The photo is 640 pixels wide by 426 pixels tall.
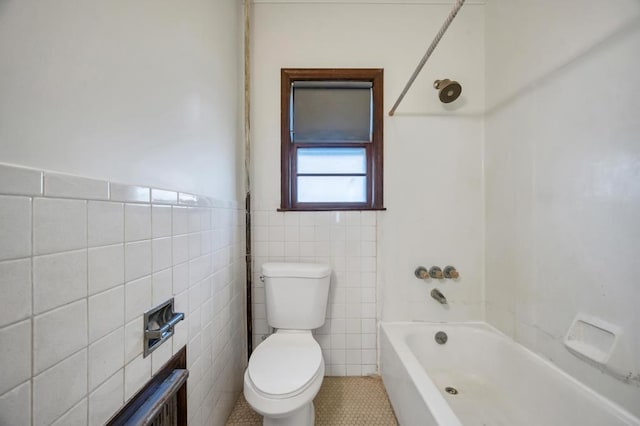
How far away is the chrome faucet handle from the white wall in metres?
1.41

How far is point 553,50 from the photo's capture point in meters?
1.12

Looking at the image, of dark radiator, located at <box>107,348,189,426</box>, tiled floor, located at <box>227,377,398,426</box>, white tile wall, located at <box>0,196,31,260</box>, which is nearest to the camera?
white tile wall, located at <box>0,196,31,260</box>

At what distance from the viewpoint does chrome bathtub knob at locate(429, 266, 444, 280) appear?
156 centimetres

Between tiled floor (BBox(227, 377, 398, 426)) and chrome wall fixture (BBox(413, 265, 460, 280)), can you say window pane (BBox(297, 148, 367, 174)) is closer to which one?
chrome wall fixture (BBox(413, 265, 460, 280))

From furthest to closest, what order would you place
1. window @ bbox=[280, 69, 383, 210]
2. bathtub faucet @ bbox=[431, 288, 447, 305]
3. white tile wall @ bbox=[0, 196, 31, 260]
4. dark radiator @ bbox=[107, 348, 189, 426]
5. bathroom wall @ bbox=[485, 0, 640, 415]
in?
window @ bbox=[280, 69, 383, 210], bathtub faucet @ bbox=[431, 288, 447, 305], bathroom wall @ bbox=[485, 0, 640, 415], dark radiator @ bbox=[107, 348, 189, 426], white tile wall @ bbox=[0, 196, 31, 260]

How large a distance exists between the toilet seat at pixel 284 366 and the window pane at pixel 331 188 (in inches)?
36.0

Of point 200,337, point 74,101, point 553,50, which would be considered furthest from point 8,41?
point 553,50

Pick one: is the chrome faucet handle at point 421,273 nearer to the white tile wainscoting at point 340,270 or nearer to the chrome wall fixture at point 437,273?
the chrome wall fixture at point 437,273

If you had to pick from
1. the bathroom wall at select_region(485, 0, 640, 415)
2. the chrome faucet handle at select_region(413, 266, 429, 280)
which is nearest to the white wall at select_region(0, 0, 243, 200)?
the chrome faucet handle at select_region(413, 266, 429, 280)

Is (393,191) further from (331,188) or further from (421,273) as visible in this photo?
(421,273)

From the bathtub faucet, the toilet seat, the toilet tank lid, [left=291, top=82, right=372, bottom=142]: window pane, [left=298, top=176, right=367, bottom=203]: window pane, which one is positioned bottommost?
the toilet seat

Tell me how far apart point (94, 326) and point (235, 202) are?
0.98 meters

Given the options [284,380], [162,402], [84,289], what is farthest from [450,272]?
[84,289]

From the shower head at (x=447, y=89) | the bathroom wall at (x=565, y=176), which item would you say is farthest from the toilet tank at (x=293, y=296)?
the shower head at (x=447, y=89)
